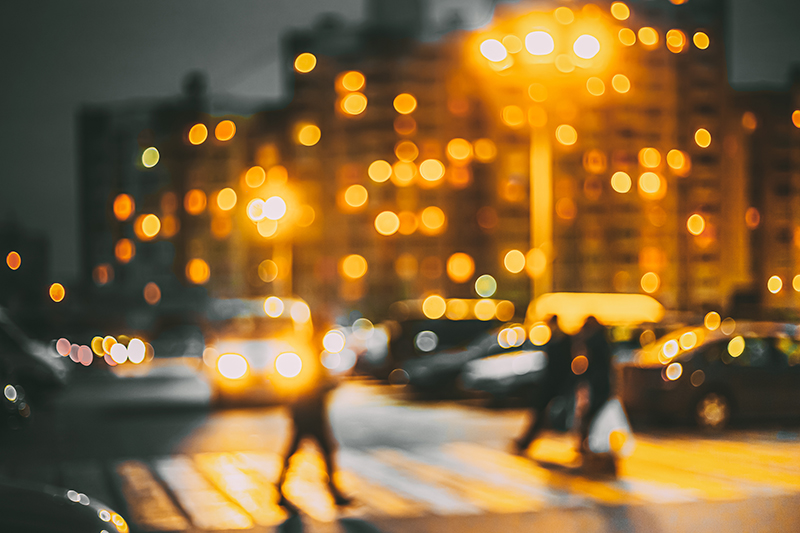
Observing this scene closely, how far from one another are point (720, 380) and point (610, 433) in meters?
4.95

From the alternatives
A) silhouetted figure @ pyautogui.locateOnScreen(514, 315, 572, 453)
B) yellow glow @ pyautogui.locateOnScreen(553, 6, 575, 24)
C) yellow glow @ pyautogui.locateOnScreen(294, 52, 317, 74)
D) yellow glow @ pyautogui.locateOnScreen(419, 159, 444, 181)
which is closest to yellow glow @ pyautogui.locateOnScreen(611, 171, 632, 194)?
yellow glow @ pyautogui.locateOnScreen(419, 159, 444, 181)

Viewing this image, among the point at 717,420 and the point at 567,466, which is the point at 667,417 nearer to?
the point at 717,420

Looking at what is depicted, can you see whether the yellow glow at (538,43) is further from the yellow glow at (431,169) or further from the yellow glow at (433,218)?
the yellow glow at (433,218)

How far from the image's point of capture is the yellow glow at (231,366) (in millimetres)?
19234

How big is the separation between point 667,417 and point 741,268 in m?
10.5

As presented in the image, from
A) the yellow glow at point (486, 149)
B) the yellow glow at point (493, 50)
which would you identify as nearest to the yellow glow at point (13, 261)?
the yellow glow at point (493, 50)

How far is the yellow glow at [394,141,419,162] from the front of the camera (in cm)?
8562

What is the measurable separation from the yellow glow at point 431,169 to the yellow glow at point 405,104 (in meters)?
4.92

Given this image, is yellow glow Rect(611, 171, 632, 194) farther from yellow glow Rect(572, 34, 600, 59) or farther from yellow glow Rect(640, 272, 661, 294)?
yellow glow Rect(572, 34, 600, 59)

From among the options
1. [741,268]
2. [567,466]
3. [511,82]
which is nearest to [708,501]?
[567,466]

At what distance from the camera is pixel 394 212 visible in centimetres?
8669

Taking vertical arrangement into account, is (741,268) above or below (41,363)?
above

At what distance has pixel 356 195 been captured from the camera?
87312 millimetres

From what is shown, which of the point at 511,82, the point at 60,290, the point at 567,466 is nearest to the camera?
the point at 567,466
